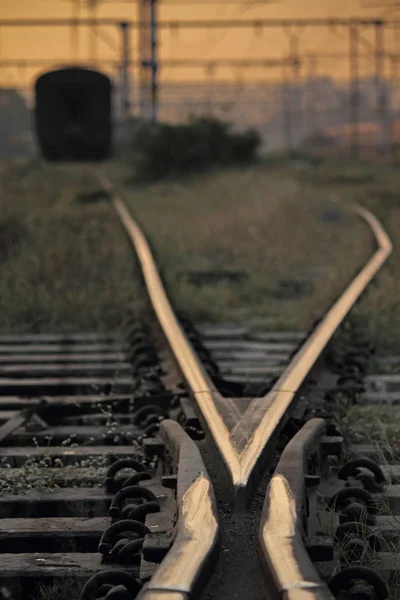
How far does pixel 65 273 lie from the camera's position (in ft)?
26.3

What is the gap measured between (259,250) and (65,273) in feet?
8.68

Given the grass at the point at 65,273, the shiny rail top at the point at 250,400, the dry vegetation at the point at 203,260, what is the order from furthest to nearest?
the dry vegetation at the point at 203,260 → the grass at the point at 65,273 → the shiny rail top at the point at 250,400

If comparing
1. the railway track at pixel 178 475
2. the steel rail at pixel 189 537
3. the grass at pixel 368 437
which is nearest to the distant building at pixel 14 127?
the railway track at pixel 178 475

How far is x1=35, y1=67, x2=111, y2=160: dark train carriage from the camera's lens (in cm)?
2619

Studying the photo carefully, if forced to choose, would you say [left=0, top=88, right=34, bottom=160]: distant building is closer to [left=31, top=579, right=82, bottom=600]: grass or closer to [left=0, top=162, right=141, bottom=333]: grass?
[left=0, top=162, right=141, bottom=333]: grass

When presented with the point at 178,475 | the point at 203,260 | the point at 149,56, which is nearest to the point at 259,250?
the point at 203,260

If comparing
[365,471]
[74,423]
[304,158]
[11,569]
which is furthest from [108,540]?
[304,158]

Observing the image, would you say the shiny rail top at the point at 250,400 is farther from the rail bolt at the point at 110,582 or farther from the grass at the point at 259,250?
the grass at the point at 259,250

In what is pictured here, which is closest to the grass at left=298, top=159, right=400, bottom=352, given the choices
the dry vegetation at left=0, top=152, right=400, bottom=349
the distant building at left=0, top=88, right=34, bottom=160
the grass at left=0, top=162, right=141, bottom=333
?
the dry vegetation at left=0, top=152, right=400, bottom=349

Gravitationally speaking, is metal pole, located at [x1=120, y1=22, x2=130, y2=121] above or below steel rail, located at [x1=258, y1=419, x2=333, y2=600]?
below

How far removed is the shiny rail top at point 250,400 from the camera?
2.66m

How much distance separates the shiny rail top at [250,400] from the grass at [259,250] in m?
0.80

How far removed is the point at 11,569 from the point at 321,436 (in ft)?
3.44

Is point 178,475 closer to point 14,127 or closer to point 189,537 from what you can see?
point 189,537
